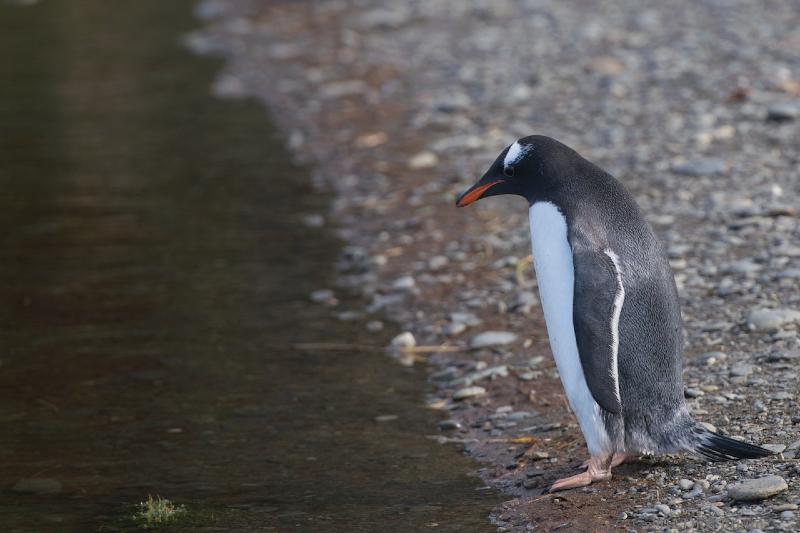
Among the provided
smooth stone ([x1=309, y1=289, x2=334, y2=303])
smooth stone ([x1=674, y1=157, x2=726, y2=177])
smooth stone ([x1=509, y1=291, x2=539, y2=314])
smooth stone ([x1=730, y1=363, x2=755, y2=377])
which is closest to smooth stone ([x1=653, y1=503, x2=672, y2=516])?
smooth stone ([x1=730, y1=363, x2=755, y2=377])

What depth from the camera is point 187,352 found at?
20.2ft

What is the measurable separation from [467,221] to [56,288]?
242 cm

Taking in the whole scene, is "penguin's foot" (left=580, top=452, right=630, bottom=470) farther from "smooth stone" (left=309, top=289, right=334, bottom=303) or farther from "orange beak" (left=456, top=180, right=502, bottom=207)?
"smooth stone" (left=309, top=289, right=334, bottom=303)

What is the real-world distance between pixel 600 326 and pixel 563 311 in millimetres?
175

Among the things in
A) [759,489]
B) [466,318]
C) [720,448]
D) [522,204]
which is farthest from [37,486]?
[522,204]

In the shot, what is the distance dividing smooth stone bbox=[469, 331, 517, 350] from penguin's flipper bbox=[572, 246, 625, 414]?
5.44ft

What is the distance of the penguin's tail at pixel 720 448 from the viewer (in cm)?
417

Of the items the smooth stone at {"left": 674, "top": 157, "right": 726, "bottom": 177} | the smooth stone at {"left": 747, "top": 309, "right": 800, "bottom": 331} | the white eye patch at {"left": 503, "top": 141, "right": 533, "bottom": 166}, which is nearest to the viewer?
the white eye patch at {"left": 503, "top": 141, "right": 533, "bottom": 166}

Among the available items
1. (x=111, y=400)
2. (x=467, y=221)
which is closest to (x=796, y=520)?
(x=111, y=400)

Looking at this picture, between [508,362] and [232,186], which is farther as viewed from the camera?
[232,186]

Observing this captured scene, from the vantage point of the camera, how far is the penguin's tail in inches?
164

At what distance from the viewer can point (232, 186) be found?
900cm

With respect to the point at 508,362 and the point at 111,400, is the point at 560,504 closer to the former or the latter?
the point at 508,362

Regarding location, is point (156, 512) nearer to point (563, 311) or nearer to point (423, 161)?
point (563, 311)
